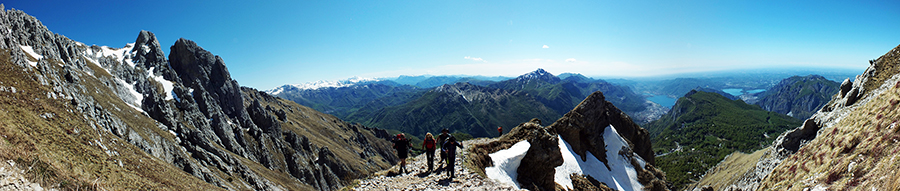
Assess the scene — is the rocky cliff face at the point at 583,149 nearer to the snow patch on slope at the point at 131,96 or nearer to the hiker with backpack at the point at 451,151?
the hiker with backpack at the point at 451,151

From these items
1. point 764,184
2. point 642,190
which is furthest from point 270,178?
point 764,184

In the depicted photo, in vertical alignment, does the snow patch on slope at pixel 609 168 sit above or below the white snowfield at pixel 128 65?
below

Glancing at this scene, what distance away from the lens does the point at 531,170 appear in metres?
21.2

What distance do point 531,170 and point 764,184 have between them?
89.9 ft

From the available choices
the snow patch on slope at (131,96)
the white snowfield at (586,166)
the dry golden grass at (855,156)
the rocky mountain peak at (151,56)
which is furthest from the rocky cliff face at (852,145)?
the rocky mountain peak at (151,56)

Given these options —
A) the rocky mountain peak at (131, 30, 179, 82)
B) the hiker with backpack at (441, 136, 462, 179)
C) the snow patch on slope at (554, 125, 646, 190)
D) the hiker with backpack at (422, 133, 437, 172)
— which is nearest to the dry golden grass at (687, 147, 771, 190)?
the snow patch on slope at (554, 125, 646, 190)

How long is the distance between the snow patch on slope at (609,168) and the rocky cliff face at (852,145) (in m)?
11.8

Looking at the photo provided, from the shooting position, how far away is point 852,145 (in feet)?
67.8

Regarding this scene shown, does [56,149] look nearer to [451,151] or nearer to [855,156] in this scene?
[451,151]

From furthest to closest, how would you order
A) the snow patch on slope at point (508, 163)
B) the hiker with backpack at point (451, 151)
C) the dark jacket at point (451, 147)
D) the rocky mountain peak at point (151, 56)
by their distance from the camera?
the rocky mountain peak at point (151, 56) < the snow patch on slope at point (508, 163) < the dark jacket at point (451, 147) < the hiker with backpack at point (451, 151)

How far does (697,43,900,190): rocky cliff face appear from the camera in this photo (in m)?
16.6

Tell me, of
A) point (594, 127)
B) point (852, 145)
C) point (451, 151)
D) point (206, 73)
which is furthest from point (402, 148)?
point (206, 73)

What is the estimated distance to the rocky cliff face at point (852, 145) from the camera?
655 inches

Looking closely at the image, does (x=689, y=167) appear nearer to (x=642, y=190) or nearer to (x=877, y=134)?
(x=642, y=190)
